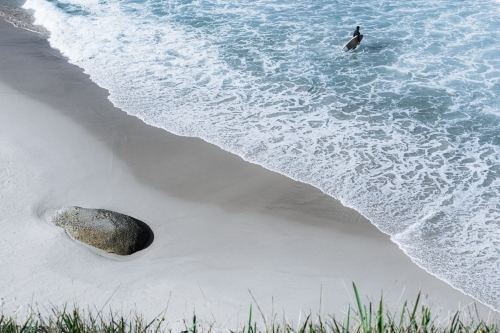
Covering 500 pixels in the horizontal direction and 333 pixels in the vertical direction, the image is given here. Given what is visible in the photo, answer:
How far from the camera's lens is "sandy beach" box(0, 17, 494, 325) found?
8.06 m

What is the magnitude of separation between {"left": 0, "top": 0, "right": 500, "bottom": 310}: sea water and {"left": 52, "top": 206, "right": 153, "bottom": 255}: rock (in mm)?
2874

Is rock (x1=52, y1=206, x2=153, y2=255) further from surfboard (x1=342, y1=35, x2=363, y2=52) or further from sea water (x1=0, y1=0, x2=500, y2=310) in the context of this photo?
surfboard (x1=342, y1=35, x2=363, y2=52)

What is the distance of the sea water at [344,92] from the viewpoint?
9836mm

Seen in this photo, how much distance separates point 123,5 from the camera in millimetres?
19031

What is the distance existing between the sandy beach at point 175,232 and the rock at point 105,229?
0.15 meters

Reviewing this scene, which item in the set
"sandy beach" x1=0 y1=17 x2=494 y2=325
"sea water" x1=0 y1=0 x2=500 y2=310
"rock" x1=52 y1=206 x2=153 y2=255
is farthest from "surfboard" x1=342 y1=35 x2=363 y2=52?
"rock" x1=52 y1=206 x2=153 y2=255

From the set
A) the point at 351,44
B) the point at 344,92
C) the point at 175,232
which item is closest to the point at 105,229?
the point at 175,232

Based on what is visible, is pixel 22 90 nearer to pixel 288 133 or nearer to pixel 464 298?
pixel 288 133

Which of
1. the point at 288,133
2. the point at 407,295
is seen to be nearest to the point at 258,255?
the point at 407,295

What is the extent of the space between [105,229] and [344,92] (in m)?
6.93

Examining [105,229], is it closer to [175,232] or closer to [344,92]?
[175,232]

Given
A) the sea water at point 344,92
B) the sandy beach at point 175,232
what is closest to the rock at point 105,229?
the sandy beach at point 175,232

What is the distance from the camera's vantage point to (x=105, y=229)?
9047 millimetres

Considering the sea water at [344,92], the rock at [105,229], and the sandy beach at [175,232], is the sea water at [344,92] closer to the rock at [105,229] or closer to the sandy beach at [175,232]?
the sandy beach at [175,232]
